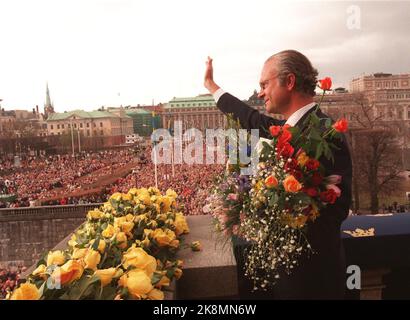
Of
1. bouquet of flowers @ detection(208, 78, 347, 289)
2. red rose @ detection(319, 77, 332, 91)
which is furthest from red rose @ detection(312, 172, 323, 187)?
red rose @ detection(319, 77, 332, 91)

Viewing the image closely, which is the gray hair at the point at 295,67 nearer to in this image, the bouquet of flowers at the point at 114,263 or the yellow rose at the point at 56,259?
the bouquet of flowers at the point at 114,263

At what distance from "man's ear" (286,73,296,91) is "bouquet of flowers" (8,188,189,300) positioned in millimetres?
1022

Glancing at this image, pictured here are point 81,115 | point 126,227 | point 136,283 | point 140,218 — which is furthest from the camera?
point 81,115

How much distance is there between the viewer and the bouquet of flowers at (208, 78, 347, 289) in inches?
75.5

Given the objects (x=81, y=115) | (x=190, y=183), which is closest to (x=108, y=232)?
(x=190, y=183)

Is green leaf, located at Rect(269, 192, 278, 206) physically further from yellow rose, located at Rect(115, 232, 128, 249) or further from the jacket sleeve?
yellow rose, located at Rect(115, 232, 128, 249)

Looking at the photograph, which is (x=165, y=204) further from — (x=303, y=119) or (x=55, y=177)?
(x=55, y=177)

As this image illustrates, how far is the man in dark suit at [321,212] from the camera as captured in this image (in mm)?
2014

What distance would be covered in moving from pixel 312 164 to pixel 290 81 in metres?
0.43

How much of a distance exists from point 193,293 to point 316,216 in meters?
0.84

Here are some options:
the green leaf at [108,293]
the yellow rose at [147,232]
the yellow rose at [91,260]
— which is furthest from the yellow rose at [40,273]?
the yellow rose at [147,232]

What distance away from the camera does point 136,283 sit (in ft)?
5.07

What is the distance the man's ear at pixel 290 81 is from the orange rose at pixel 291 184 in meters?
0.48
